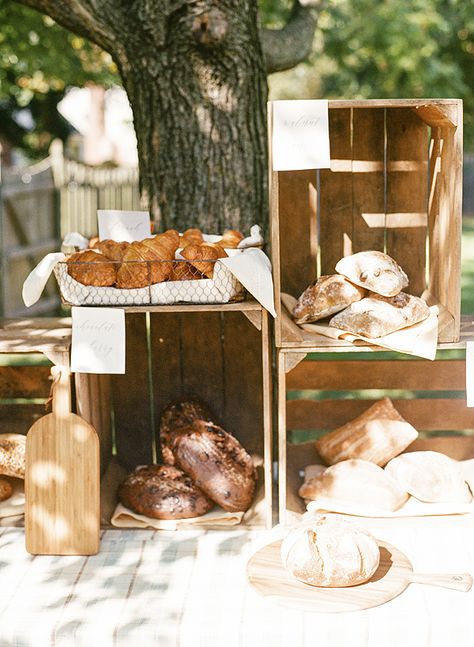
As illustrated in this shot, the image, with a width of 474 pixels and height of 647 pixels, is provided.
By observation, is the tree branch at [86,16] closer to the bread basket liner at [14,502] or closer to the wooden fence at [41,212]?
the bread basket liner at [14,502]

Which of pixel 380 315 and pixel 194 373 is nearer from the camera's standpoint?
pixel 380 315

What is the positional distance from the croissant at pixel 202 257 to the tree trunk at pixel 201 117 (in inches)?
29.4

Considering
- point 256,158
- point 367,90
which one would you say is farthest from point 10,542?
point 367,90

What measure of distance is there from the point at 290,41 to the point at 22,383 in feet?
6.15

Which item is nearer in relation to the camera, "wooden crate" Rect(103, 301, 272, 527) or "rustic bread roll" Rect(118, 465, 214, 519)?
"rustic bread roll" Rect(118, 465, 214, 519)

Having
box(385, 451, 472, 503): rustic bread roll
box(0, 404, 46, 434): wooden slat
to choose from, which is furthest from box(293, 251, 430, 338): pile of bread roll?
box(0, 404, 46, 434): wooden slat

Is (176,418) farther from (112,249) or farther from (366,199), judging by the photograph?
(366,199)

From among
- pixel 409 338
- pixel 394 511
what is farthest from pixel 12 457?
pixel 409 338

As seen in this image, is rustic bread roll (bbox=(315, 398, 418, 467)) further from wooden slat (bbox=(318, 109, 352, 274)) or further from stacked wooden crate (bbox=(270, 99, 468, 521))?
wooden slat (bbox=(318, 109, 352, 274))

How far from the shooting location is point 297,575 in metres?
2.13

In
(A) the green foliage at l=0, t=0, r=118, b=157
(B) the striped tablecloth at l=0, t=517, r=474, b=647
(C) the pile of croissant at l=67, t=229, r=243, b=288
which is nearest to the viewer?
(B) the striped tablecloth at l=0, t=517, r=474, b=647

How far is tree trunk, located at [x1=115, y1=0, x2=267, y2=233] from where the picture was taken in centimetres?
301

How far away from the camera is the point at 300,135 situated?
2.29 meters

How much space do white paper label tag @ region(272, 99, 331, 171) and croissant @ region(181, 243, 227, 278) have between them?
314 millimetres
